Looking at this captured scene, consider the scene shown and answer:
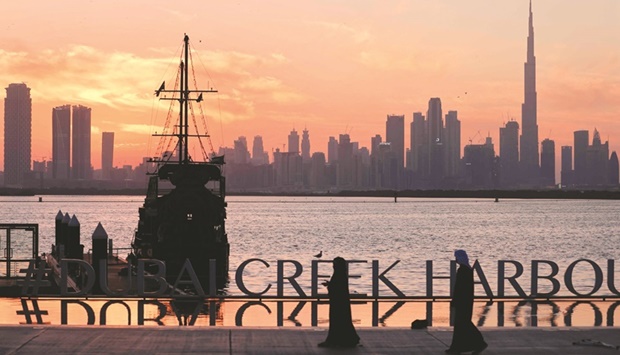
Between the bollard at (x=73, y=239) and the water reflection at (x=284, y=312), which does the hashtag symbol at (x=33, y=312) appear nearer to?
the water reflection at (x=284, y=312)

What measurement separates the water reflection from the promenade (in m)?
5.63

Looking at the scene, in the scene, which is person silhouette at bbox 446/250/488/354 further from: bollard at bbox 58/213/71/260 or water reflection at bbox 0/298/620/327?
bollard at bbox 58/213/71/260

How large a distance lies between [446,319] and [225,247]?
31.1 metres

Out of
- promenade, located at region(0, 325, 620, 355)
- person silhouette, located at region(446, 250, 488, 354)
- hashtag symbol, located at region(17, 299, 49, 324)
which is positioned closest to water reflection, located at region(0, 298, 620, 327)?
hashtag symbol, located at region(17, 299, 49, 324)

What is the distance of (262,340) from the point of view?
21703 millimetres

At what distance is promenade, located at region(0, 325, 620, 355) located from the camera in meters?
20.2

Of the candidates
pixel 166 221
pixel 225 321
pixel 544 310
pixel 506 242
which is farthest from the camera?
pixel 506 242

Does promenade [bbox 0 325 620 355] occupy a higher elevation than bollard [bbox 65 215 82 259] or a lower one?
lower

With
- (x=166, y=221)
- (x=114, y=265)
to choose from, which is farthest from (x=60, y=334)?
(x=114, y=265)

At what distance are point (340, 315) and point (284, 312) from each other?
11162mm

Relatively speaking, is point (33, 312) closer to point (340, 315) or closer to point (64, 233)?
point (340, 315)

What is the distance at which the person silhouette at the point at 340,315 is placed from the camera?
20734 millimetres

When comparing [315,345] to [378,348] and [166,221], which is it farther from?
[166,221]

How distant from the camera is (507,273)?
66750 mm
